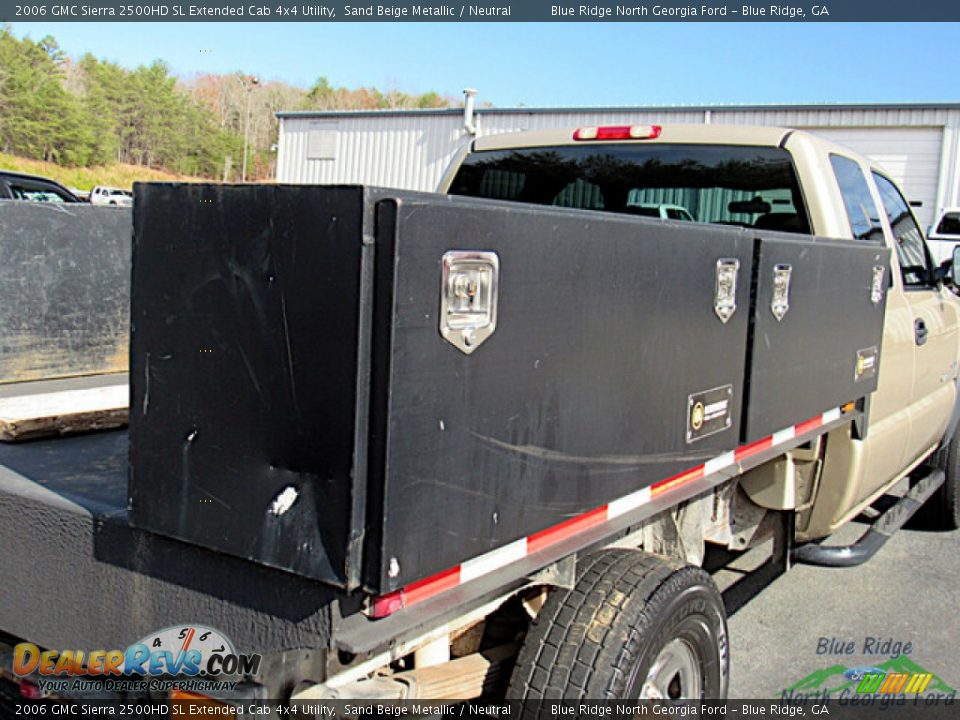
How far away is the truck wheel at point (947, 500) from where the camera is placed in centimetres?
618

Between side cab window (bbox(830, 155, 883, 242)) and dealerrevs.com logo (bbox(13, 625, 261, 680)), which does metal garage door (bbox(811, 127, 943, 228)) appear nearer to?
side cab window (bbox(830, 155, 883, 242))

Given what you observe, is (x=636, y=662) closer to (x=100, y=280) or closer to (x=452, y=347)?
(x=452, y=347)

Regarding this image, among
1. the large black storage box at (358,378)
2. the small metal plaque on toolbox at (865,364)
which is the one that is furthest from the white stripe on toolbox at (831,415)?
the large black storage box at (358,378)

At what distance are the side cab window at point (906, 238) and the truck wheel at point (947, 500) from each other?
50.8 inches

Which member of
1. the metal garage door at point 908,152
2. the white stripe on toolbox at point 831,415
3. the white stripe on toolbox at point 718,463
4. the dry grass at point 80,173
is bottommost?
the white stripe on toolbox at point 718,463

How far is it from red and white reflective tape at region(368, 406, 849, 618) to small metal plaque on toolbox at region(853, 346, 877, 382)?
39.6 inches

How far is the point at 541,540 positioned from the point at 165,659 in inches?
31.9

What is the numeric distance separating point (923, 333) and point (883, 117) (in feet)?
67.3

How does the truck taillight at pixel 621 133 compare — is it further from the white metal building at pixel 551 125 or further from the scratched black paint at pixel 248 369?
the white metal building at pixel 551 125

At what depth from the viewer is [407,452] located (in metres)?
1.65

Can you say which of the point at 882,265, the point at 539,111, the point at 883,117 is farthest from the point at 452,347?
the point at 539,111

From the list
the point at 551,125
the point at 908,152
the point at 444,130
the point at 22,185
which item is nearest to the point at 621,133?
the point at 22,185

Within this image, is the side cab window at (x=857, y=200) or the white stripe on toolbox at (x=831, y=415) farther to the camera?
the side cab window at (x=857, y=200)

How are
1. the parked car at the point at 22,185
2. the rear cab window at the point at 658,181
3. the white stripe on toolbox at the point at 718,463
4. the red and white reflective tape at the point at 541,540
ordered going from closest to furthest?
the red and white reflective tape at the point at 541,540
the white stripe on toolbox at the point at 718,463
the rear cab window at the point at 658,181
the parked car at the point at 22,185
